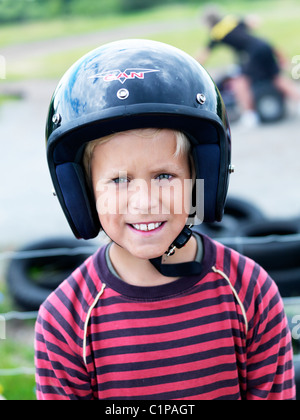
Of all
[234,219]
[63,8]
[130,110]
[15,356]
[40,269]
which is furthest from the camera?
[63,8]

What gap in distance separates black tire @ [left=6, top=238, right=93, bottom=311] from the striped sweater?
220cm

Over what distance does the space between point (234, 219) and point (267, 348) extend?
3090 millimetres

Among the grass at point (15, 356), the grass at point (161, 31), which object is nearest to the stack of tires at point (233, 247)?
the grass at point (15, 356)

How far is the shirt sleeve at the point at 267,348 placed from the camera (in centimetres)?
171

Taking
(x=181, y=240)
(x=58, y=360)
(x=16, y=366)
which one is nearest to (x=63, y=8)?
(x=16, y=366)

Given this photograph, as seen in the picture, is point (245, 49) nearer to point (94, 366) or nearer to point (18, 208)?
point (18, 208)

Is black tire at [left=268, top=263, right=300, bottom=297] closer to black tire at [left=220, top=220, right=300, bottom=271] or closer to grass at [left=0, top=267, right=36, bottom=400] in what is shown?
black tire at [left=220, top=220, right=300, bottom=271]

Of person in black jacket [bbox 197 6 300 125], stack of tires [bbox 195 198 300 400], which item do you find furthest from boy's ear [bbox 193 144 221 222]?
person in black jacket [bbox 197 6 300 125]

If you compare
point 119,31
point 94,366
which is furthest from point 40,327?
point 119,31

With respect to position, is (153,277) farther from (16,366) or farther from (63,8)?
(63,8)

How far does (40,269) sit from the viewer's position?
4.44 meters

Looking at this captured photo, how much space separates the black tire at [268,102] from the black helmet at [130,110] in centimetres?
668

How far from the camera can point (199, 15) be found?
46.6 feet
